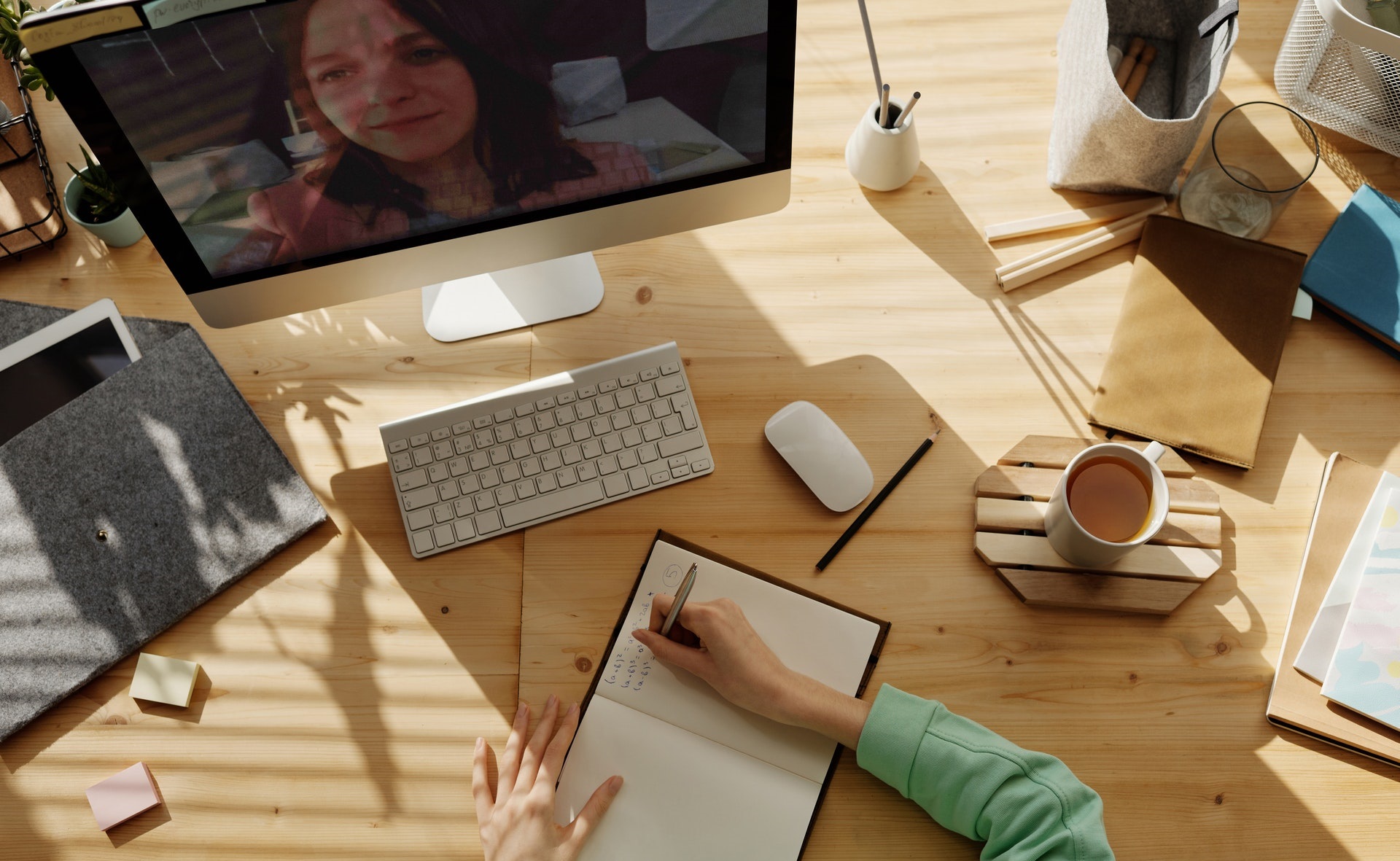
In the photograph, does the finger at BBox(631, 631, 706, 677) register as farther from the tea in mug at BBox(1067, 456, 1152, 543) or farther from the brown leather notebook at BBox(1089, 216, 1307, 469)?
the brown leather notebook at BBox(1089, 216, 1307, 469)

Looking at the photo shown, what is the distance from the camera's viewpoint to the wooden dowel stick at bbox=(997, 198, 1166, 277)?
0.90 metres

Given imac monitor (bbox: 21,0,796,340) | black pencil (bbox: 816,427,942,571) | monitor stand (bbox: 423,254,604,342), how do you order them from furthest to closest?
monitor stand (bbox: 423,254,604,342), black pencil (bbox: 816,427,942,571), imac monitor (bbox: 21,0,796,340)

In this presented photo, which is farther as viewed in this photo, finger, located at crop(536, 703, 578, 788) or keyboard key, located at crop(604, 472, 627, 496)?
keyboard key, located at crop(604, 472, 627, 496)

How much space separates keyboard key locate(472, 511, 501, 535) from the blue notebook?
0.83 metres

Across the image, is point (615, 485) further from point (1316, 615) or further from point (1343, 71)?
point (1343, 71)

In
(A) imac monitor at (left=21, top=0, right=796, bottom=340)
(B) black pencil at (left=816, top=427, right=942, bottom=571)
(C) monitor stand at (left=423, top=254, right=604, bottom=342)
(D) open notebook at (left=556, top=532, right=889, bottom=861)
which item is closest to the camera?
(A) imac monitor at (left=21, top=0, right=796, bottom=340)

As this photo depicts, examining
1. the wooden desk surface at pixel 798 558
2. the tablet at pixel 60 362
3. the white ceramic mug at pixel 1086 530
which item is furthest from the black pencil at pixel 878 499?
the tablet at pixel 60 362

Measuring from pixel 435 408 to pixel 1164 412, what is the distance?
28.0 inches

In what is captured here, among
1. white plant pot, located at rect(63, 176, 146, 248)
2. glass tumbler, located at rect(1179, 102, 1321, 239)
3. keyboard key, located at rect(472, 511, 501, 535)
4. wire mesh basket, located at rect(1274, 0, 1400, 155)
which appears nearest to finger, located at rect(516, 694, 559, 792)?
keyboard key, located at rect(472, 511, 501, 535)

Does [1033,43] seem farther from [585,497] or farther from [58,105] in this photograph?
[58,105]

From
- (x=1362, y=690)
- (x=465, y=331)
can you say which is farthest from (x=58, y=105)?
(x=1362, y=690)

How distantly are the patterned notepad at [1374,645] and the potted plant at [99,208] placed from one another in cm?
122

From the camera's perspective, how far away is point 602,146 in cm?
71

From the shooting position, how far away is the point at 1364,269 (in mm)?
858
